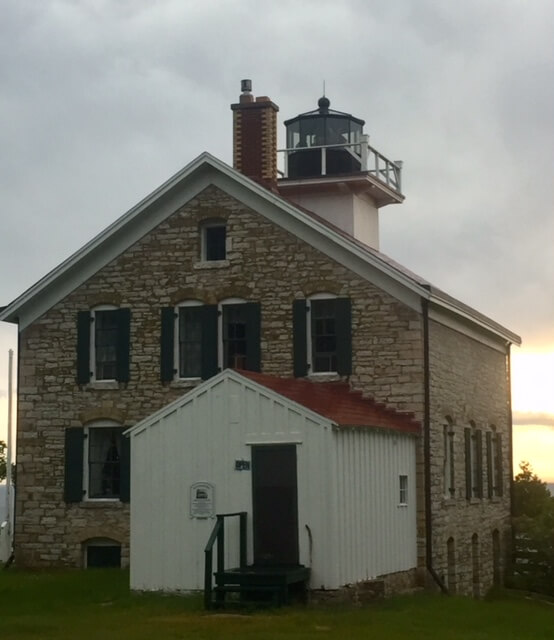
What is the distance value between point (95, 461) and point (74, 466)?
18.4 inches

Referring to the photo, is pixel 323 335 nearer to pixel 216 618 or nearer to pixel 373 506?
pixel 373 506

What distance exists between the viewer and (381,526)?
23.6 metres

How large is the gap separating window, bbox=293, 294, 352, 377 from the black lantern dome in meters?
8.05

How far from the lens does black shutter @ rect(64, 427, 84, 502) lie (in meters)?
28.1

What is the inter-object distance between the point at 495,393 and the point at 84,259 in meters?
11.4

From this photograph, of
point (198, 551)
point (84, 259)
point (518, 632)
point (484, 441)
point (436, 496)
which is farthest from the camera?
point (484, 441)

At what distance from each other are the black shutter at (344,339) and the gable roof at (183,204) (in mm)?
807

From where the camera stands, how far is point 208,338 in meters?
27.7

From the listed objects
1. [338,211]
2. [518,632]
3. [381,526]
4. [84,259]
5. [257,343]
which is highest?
[338,211]

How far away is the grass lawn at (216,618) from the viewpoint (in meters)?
18.3

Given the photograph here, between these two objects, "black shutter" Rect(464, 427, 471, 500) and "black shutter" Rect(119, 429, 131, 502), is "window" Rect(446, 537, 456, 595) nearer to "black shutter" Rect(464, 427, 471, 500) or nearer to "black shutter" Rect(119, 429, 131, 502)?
"black shutter" Rect(464, 427, 471, 500)

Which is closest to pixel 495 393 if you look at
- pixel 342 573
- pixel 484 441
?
pixel 484 441

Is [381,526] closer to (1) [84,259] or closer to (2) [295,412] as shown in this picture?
(2) [295,412]

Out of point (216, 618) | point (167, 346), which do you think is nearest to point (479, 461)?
point (167, 346)
